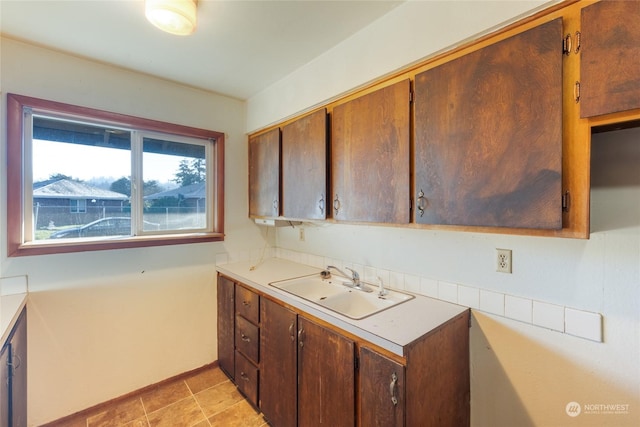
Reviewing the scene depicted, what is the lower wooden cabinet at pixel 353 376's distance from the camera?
1.06m

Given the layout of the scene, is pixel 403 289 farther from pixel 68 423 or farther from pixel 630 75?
pixel 68 423

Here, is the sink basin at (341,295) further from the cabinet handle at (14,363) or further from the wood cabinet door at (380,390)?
the cabinet handle at (14,363)

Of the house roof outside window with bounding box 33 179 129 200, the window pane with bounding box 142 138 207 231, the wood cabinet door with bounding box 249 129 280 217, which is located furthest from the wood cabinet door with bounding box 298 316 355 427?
the house roof outside window with bounding box 33 179 129 200

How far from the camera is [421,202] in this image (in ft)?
4.04

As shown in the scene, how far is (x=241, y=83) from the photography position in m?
2.19

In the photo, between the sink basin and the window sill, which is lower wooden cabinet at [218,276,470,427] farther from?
the window sill

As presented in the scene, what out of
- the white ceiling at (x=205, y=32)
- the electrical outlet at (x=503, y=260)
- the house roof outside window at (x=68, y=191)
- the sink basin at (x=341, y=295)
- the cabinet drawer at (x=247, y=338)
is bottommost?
the cabinet drawer at (x=247, y=338)

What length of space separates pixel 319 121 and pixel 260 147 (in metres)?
0.82

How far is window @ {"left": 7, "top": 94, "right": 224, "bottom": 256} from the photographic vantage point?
1671mm

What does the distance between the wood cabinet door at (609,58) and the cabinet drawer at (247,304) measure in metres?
1.85

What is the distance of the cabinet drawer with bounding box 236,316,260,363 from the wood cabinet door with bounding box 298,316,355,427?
482mm

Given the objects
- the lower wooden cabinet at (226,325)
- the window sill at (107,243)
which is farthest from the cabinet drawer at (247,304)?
the window sill at (107,243)

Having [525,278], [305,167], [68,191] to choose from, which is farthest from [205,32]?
[525,278]

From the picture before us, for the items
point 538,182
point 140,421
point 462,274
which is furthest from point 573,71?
point 140,421
